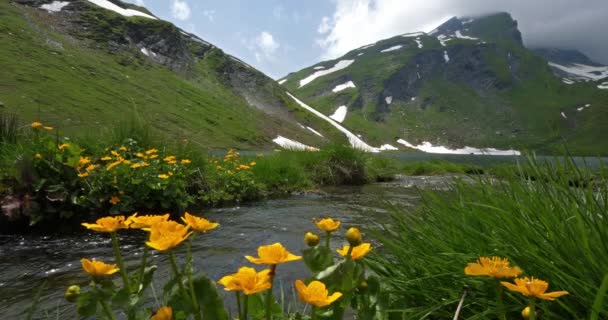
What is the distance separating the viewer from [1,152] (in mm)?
5715

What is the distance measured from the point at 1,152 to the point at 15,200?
127cm

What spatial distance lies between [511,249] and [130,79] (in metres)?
83.9

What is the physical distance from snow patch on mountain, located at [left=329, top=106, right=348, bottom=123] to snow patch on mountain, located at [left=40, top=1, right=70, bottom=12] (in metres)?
103

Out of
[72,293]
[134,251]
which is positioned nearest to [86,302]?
[72,293]

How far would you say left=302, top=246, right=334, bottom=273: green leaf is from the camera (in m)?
1.23

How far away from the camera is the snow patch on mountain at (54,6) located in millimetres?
82688

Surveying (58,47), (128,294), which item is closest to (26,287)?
(128,294)

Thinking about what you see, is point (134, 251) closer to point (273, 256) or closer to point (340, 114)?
point (273, 256)

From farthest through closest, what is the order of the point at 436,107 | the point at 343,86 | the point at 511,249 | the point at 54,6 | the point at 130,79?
1. the point at 343,86
2. the point at 436,107
3. the point at 54,6
4. the point at 130,79
5. the point at 511,249

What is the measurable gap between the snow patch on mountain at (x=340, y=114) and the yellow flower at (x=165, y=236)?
159 meters

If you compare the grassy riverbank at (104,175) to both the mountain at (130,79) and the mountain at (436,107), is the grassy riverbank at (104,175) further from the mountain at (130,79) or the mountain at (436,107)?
the mountain at (436,107)

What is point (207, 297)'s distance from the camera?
1.13 metres

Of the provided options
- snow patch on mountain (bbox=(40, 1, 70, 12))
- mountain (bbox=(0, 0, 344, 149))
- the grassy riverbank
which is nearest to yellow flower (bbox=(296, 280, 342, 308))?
the grassy riverbank

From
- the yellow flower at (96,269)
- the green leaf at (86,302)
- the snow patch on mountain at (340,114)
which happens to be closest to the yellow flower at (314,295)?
the yellow flower at (96,269)
